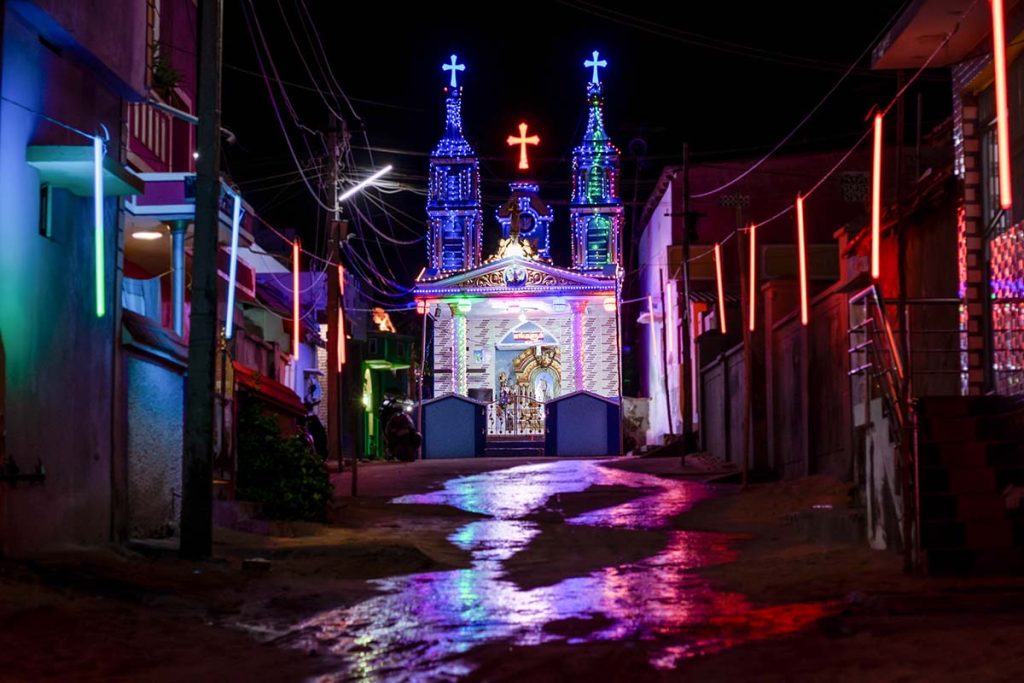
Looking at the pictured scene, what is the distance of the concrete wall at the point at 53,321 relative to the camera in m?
11.6

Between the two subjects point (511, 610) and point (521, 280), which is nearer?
point (511, 610)

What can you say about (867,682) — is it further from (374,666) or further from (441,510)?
(441,510)

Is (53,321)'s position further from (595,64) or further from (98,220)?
(595,64)

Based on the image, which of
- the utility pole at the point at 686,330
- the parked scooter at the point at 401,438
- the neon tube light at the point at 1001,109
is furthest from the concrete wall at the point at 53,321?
the parked scooter at the point at 401,438

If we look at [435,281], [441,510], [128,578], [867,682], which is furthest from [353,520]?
[435,281]

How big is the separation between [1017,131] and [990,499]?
4530 millimetres

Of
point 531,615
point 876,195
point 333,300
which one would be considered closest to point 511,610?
point 531,615

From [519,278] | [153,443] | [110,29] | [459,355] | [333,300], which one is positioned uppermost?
[519,278]

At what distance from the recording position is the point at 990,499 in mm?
11680

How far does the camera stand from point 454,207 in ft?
141

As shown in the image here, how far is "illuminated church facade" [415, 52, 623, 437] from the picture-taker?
41688mm

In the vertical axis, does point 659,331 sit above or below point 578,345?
above

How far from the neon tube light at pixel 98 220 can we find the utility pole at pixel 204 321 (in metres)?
0.94

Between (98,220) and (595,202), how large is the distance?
30.9 m
